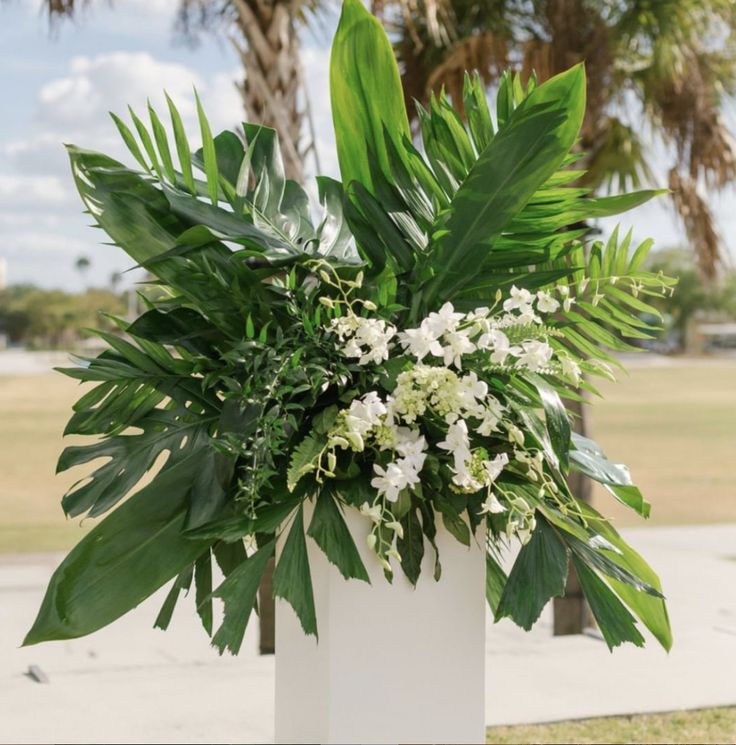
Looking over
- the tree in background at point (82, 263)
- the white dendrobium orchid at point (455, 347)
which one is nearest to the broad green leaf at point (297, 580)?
the white dendrobium orchid at point (455, 347)

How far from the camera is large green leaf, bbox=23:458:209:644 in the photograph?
96.0 inches

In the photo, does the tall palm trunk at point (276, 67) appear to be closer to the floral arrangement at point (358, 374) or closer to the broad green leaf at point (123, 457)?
the floral arrangement at point (358, 374)

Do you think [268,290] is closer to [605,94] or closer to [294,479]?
[294,479]

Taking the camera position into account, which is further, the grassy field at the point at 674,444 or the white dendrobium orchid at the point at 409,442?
the grassy field at the point at 674,444

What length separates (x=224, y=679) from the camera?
5.09 metres

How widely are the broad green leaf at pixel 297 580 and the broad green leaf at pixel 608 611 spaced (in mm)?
652

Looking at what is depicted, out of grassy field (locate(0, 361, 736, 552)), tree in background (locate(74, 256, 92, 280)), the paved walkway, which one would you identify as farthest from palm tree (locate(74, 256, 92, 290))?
the paved walkway

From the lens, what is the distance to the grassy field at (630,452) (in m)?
13.0

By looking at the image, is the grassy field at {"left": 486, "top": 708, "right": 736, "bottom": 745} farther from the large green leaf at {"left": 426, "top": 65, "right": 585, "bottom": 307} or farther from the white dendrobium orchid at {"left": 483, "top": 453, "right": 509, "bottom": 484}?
the large green leaf at {"left": 426, "top": 65, "right": 585, "bottom": 307}

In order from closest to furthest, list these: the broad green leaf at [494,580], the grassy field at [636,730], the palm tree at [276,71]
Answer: the broad green leaf at [494,580]
the grassy field at [636,730]
the palm tree at [276,71]

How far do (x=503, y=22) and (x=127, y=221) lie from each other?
4.21m

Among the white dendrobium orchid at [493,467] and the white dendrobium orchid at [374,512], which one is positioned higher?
the white dendrobium orchid at [493,467]

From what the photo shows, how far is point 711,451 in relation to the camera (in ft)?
72.9

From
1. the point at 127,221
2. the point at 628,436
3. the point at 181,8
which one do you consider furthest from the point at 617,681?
the point at 628,436
